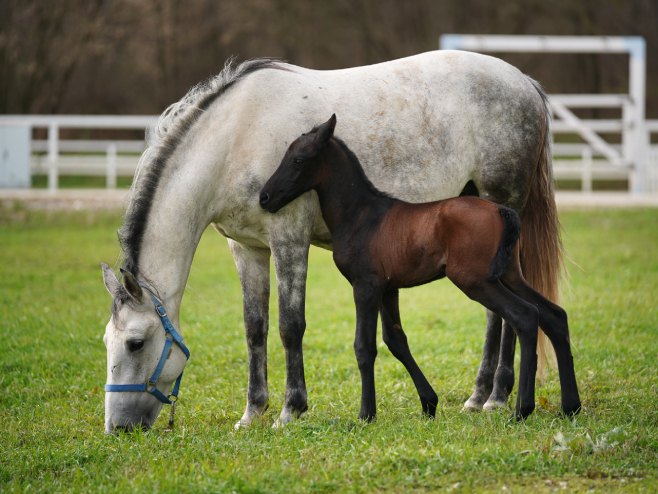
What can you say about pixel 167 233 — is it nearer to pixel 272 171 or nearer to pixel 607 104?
pixel 272 171

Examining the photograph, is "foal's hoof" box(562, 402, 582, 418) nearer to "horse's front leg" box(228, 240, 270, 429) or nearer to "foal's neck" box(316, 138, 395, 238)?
"foal's neck" box(316, 138, 395, 238)

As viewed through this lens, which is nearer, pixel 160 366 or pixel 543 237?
pixel 160 366

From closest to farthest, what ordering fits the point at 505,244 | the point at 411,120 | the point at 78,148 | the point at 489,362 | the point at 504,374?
the point at 505,244
the point at 411,120
the point at 504,374
the point at 489,362
the point at 78,148

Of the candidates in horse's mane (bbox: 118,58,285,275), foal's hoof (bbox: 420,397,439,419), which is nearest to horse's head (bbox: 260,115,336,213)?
horse's mane (bbox: 118,58,285,275)

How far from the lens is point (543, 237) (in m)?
6.50

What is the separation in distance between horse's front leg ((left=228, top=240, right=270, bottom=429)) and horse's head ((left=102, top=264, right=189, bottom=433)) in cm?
64

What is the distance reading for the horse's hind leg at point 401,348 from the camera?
223 inches

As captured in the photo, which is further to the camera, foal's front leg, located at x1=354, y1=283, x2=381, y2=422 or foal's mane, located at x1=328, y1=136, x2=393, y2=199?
foal's mane, located at x1=328, y1=136, x2=393, y2=199

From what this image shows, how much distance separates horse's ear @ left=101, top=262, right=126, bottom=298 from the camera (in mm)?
5434

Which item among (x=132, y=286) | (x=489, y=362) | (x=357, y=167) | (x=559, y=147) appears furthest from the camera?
(x=559, y=147)

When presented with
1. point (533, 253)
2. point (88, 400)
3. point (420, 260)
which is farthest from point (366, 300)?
point (88, 400)

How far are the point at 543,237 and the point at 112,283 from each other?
2.91 meters

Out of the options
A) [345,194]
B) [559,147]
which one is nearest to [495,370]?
[345,194]

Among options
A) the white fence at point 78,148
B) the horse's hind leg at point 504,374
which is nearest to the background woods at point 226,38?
the white fence at point 78,148
